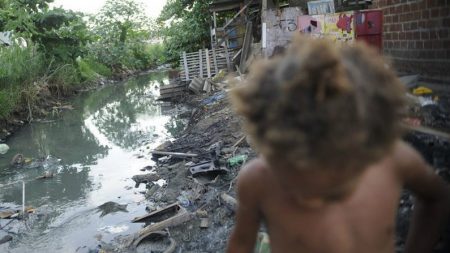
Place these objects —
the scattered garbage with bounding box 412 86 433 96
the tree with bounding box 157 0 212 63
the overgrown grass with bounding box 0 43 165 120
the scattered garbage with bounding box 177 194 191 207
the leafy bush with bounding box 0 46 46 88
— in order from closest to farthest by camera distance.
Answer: the scattered garbage with bounding box 412 86 433 96 < the scattered garbage with bounding box 177 194 191 207 < the overgrown grass with bounding box 0 43 165 120 < the leafy bush with bounding box 0 46 46 88 < the tree with bounding box 157 0 212 63

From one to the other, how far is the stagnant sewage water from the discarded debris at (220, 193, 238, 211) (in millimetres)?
1427

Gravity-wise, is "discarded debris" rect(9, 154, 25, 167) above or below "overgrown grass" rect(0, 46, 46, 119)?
below

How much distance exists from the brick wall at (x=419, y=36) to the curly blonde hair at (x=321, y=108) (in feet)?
7.75

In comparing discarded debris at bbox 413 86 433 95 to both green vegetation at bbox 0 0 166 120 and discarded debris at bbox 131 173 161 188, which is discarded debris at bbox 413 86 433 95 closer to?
discarded debris at bbox 131 173 161 188

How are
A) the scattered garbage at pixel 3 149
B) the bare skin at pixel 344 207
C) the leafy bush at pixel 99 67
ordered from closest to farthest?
the bare skin at pixel 344 207, the scattered garbage at pixel 3 149, the leafy bush at pixel 99 67

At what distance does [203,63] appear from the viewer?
16.6 m

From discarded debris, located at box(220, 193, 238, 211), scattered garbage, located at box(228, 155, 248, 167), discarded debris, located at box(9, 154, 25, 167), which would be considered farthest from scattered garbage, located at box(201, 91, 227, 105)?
discarded debris, located at box(220, 193, 238, 211)

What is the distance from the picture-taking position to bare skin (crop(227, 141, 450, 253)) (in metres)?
1.15

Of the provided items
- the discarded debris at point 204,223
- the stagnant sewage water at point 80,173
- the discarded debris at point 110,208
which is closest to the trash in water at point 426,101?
the discarded debris at point 204,223

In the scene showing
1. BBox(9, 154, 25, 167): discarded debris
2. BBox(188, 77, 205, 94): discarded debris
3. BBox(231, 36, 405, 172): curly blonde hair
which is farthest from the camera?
BBox(188, 77, 205, 94): discarded debris

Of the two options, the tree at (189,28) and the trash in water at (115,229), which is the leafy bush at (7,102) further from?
the tree at (189,28)

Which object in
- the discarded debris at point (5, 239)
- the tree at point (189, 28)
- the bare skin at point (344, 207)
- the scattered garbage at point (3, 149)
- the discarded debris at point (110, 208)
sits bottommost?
the discarded debris at point (110, 208)

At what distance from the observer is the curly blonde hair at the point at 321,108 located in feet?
2.81

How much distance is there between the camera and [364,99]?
0.89 meters
